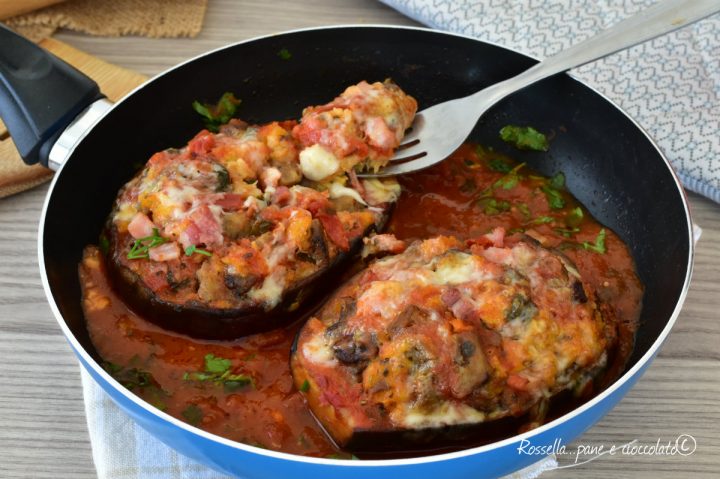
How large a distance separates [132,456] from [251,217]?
36.0 inches

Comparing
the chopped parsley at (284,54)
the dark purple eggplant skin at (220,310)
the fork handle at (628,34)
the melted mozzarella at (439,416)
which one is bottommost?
the dark purple eggplant skin at (220,310)

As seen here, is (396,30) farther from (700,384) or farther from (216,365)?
(700,384)

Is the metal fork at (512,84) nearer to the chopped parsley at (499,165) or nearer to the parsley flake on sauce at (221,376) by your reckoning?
the chopped parsley at (499,165)

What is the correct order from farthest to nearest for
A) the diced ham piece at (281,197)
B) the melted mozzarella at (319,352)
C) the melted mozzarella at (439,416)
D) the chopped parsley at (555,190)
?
the chopped parsley at (555,190) < the diced ham piece at (281,197) < the melted mozzarella at (319,352) < the melted mozzarella at (439,416)

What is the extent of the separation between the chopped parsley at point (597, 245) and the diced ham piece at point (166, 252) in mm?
1578

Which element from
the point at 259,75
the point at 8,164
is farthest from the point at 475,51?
the point at 8,164

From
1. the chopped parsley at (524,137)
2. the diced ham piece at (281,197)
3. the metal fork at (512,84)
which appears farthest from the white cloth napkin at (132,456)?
the chopped parsley at (524,137)

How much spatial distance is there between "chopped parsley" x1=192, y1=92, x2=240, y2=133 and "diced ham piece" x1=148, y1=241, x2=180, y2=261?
3.04 feet

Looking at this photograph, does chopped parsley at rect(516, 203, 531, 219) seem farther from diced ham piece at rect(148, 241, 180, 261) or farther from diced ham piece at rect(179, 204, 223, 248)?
diced ham piece at rect(148, 241, 180, 261)

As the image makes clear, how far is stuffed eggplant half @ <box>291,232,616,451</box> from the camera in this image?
2262 mm

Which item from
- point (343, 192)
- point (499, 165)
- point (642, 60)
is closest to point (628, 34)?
point (499, 165)

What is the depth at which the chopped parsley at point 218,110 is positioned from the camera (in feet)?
11.1

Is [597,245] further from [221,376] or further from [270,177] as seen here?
[221,376]

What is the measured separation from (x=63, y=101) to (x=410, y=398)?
1.73 metres
